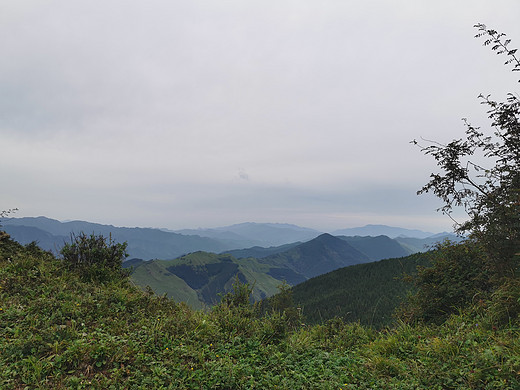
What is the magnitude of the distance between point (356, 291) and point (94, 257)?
104m

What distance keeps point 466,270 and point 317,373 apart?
6714 millimetres

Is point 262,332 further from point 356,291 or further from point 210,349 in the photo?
point 356,291

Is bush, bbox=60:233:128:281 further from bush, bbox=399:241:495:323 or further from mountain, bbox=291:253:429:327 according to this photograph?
mountain, bbox=291:253:429:327

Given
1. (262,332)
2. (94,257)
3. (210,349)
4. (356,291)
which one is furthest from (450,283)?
(356,291)

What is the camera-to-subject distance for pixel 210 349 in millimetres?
5793

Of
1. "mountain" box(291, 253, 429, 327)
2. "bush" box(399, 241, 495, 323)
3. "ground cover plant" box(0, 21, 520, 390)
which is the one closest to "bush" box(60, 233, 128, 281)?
"ground cover plant" box(0, 21, 520, 390)

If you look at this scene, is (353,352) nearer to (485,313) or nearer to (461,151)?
(485,313)

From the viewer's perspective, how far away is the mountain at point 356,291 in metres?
79.9

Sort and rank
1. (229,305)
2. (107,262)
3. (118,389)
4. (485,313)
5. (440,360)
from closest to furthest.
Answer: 1. (118,389)
2. (440,360)
3. (485,313)
4. (229,305)
5. (107,262)

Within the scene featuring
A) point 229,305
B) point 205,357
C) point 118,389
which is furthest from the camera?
point 229,305

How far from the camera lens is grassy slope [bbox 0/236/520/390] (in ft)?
14.7

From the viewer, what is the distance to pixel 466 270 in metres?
8.54

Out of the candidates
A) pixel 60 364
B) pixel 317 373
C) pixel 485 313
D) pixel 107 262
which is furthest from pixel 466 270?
pixel 107 262

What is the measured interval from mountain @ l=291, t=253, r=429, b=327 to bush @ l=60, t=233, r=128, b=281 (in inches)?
2627
